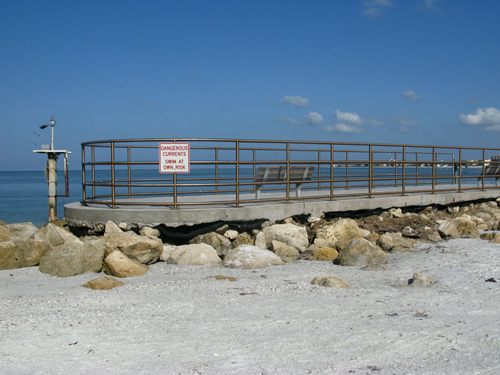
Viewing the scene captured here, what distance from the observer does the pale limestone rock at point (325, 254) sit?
884 centimetres

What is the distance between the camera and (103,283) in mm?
6820

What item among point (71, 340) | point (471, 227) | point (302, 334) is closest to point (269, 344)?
point (302, 334)

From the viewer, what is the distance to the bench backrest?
10.6 metres

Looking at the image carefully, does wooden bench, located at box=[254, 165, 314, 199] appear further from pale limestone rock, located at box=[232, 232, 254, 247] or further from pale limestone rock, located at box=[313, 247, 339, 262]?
pale limestone rock, located at box=[313, 247, 339, 262]

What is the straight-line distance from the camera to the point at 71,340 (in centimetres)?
476

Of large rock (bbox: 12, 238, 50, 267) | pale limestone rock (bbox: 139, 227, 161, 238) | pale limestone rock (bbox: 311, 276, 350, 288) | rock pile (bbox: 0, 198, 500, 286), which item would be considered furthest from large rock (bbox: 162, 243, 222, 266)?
pale limestone rock (bbox: 311, 276, 350, 288)

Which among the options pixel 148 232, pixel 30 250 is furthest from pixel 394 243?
pixel 30 250

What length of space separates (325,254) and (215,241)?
193 cm

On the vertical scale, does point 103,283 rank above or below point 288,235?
below

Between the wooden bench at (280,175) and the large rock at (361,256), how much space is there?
8.05 ft

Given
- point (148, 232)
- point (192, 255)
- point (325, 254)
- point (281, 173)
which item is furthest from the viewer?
point (281, 173)

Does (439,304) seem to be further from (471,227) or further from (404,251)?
(471,227)

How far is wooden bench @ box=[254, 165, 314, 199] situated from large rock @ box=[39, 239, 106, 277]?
3568mm

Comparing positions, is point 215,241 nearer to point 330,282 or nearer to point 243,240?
point 243,240
